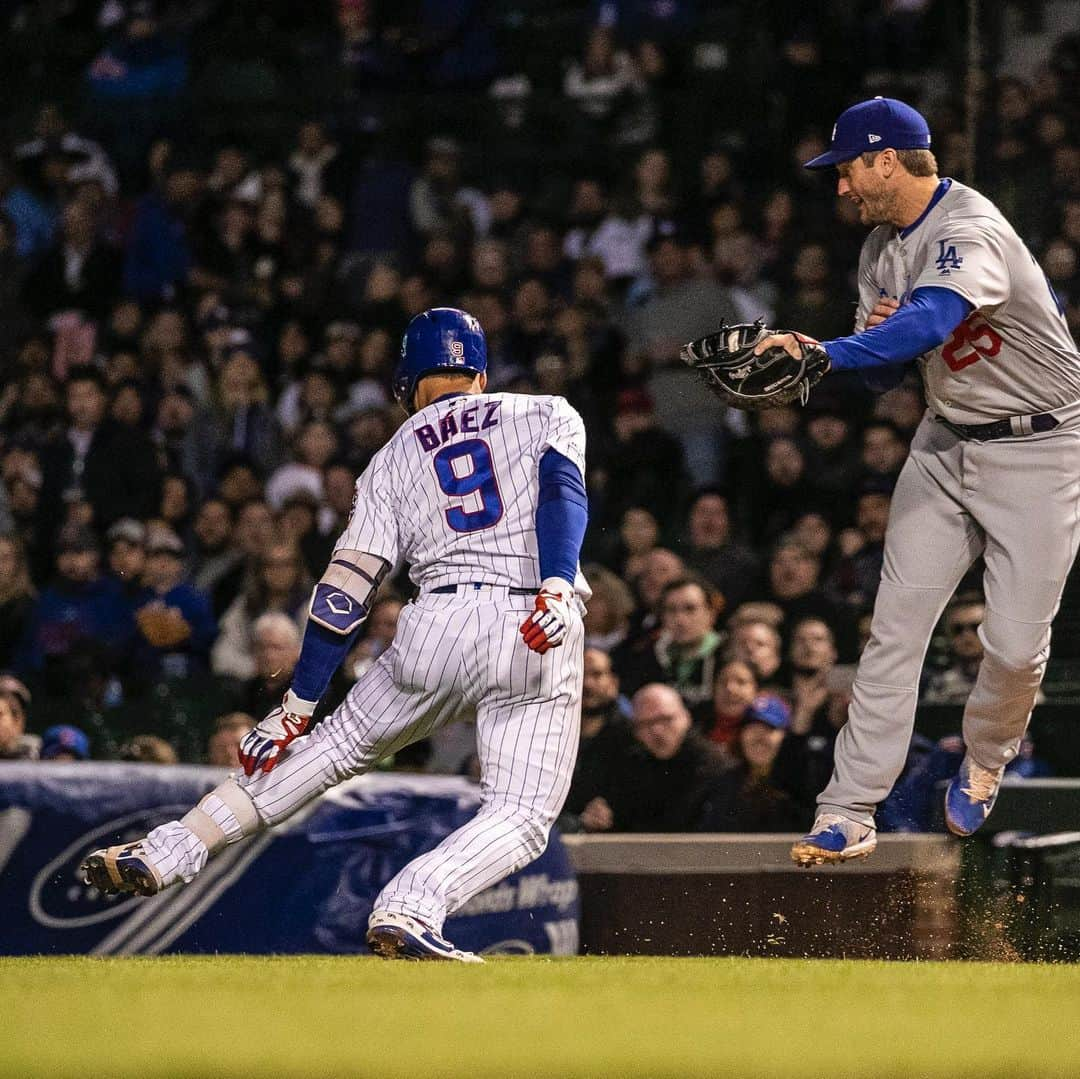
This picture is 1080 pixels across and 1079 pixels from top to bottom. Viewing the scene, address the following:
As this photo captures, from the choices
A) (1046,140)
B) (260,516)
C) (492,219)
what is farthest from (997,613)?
(492,219)

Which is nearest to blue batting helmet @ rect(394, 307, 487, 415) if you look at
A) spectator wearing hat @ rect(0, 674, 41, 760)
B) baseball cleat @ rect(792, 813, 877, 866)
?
baseball cleat @ rect(792, 813, 877, 866)

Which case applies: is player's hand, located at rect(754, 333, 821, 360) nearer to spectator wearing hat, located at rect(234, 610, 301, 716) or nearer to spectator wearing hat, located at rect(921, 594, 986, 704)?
spectator wearing hat, located at rect(921, 594, 986, 704)

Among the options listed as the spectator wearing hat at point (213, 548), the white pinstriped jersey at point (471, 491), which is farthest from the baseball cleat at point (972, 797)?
the spectator wearing hat at point (213, 548)

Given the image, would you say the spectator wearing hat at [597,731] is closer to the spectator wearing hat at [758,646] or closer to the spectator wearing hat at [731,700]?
the spectator wearing hat at [731,700]

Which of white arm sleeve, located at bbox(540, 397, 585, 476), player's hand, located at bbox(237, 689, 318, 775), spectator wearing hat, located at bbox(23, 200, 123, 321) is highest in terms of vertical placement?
spectator wearing hat, located at bbox(23, 200, 123, 321)

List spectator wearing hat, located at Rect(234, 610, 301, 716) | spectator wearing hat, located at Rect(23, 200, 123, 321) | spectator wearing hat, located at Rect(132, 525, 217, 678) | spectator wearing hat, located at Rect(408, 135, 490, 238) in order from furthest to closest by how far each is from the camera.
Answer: spectator wearing hat, located at Rect(23, 200, 123, 321) → spectator wearing hat, located at Rect(408, 135, 490, 238) → spectator wearing hat, located at Rect(132, 525, 217, 678) → spectator wearing hat, located at Rect(234, 610, 301, 716)

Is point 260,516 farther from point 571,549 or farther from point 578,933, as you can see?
point 571,549
